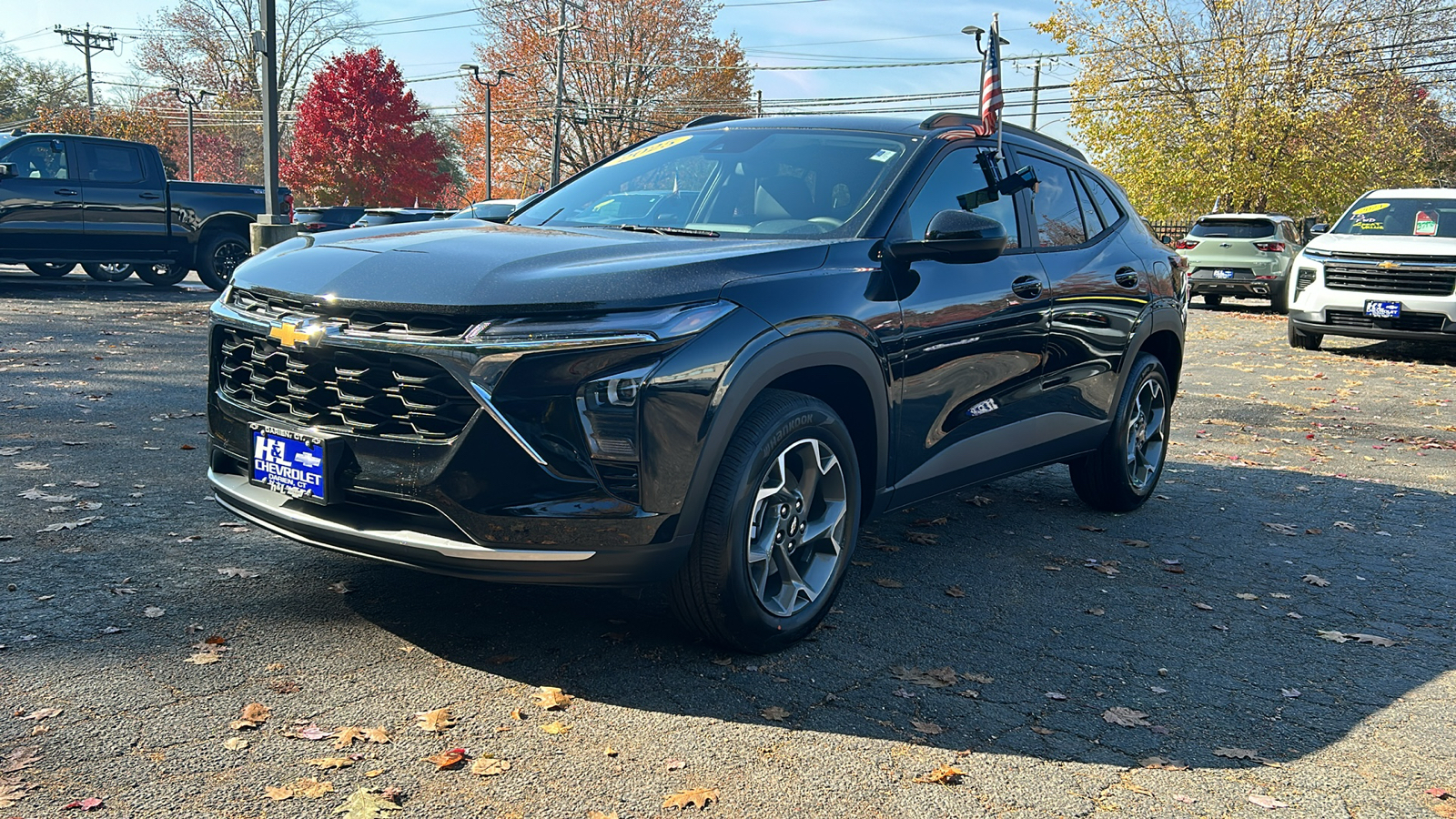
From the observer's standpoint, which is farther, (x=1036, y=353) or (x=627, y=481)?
(x=1036, y=353)

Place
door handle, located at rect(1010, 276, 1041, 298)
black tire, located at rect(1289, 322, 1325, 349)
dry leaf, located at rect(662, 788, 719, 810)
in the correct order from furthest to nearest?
black tire, located at rect(1289, 322, 1325, 349) < door handle, located at rect(1010, 276, 1041, 298) < dry leaf, located at rect(662, 788, 719, 810)

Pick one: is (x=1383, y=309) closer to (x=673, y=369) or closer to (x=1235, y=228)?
(x=1235, y=228)

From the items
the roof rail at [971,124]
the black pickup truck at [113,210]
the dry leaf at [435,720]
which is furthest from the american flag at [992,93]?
the black pickup truck at [113,210]

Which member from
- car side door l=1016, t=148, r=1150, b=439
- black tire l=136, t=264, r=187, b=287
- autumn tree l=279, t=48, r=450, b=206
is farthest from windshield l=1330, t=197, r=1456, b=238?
autumn tree l=279, t=48, r=450, b=206

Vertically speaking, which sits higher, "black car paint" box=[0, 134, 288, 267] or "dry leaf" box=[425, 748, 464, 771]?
"black car paint" box=[0, 134, 288, 267]

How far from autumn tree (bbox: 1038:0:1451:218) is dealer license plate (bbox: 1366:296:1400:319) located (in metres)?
19.6

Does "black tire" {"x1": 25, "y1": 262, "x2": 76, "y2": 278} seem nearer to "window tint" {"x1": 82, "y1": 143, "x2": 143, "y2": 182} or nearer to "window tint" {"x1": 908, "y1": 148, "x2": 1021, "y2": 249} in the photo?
"window tint" {"x1": 82, "y1": 143, "x2": 143, "y2": 182}

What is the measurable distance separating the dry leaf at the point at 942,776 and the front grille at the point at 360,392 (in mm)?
1539

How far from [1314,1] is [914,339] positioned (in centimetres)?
3346

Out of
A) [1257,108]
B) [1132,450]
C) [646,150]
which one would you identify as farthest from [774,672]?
[1257,108]

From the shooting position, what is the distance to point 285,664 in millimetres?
3635

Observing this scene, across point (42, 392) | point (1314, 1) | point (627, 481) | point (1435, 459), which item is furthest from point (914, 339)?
point (1314, 1)

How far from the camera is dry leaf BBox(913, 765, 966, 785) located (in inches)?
123

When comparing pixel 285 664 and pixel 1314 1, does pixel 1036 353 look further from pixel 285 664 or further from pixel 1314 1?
pixel 1314 1
